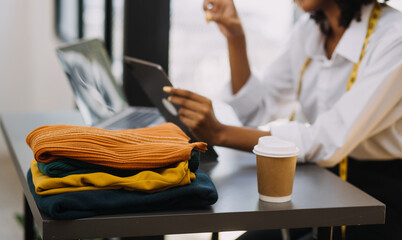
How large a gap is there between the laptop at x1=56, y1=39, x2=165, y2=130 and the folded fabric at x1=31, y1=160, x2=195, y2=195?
1.77 feet

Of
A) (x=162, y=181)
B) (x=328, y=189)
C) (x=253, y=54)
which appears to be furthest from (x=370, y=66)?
(x=253, y=54)

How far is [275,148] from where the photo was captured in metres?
0.82

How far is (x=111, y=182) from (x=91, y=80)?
2.42 feet

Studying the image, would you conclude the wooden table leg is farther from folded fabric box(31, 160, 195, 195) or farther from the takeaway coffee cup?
folded fabric box(31, 160, 195, 195)

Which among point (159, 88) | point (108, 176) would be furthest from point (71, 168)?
point (159, 88)

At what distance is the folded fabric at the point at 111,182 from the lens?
2.42ft

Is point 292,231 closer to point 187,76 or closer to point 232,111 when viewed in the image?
point 232,111

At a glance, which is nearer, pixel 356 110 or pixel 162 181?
pixel 162 181

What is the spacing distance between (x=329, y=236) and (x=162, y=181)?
1.13 feet

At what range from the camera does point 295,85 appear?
1663mm

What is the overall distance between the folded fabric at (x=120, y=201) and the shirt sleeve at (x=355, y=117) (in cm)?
40

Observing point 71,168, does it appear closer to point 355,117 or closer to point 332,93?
point 355,117

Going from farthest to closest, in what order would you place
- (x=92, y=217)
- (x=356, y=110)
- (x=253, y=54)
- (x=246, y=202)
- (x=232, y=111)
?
1. (x=253, y=54)
2. (x=232, y=111)
3. (x=356, y=110)
4. (x=246, y=202)
5. (x=92, y=217)

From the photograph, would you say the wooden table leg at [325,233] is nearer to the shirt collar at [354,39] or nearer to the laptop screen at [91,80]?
the shirt collar at [354,39]
